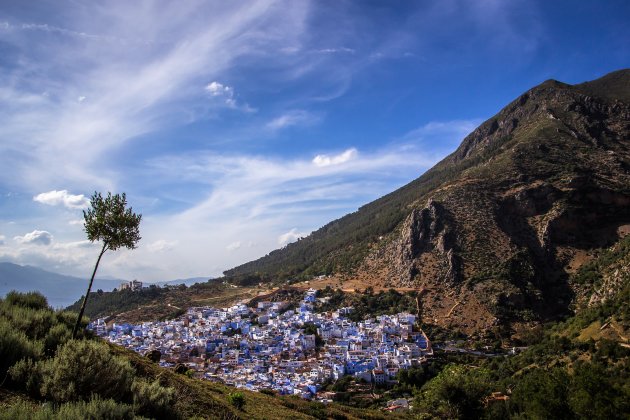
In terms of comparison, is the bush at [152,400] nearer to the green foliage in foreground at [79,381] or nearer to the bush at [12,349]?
the green foliage in foreground at [79,381]

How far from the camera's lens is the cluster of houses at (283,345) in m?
43.6

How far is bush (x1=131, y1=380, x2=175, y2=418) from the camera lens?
6.30 meters

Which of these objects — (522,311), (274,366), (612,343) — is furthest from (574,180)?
(274,366)

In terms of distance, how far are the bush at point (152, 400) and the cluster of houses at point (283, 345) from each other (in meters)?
32.3

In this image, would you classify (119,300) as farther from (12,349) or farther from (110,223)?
(12,349)

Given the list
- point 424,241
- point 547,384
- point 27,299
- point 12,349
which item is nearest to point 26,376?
point 12,349

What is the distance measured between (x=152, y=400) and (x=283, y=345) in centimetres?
5134

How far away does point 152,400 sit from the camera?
6.50m

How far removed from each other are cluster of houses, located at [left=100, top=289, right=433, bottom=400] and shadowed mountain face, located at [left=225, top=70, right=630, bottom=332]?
32.7 ft

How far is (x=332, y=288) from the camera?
73.9m

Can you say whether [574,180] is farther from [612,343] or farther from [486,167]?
[612,343]

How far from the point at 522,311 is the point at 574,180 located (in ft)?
97.4

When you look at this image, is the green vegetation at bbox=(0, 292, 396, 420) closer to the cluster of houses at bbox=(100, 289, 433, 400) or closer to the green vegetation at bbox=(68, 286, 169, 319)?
the cluster of houses at bbox=(100, 289, 433, 400)

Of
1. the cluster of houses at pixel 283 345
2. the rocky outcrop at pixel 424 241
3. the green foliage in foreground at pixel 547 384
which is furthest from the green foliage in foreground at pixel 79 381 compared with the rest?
the rocky outcrop at pixel 424 241
